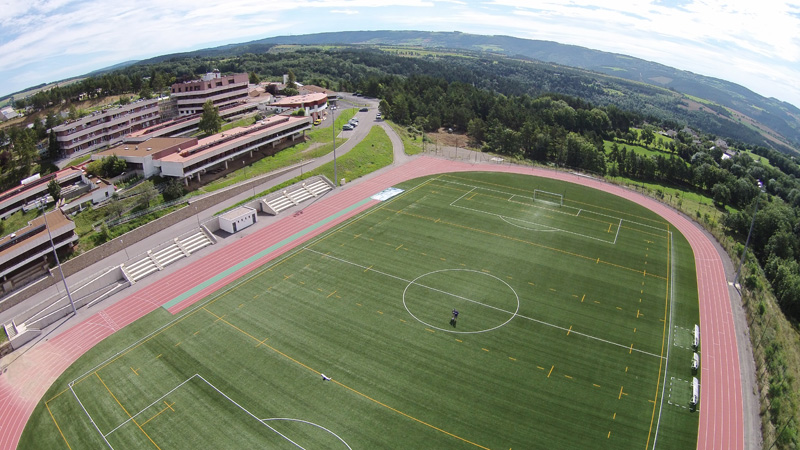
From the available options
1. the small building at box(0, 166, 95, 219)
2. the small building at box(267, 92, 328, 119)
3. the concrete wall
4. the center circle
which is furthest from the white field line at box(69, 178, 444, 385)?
A: the small building at box(267, 92, 328, 119)

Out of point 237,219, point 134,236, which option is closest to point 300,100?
point 237,219

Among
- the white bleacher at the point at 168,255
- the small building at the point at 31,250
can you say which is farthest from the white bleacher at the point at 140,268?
the small building at the point at 31,250

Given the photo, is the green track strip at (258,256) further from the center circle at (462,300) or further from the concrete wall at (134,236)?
the center circle at (462,300)

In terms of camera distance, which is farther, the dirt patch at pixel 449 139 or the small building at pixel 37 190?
the dirt patch at pixel 449 139

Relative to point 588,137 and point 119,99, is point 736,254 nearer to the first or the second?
point 588,137

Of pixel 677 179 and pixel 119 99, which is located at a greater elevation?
pixel 119 99

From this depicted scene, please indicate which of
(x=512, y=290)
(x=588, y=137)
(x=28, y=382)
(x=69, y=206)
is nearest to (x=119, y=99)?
(x=69, y=206)

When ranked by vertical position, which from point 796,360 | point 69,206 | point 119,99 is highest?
point 119,99

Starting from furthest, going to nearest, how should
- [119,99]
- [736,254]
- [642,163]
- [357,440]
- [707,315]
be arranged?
1. [119,99]
2. [642,163]
3. [736,254]
4. [707,315]
5. [357,440]
